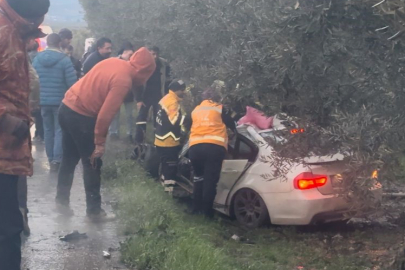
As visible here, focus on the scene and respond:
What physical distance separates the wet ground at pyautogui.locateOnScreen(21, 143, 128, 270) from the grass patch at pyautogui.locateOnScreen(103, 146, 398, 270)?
22cm

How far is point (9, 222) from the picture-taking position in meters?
4.80

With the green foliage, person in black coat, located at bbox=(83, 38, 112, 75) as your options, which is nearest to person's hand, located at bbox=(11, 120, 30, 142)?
the green foliage

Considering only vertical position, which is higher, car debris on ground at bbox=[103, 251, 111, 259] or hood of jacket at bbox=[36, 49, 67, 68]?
hood of jacket at bbox=[36, 49, 67, 68]

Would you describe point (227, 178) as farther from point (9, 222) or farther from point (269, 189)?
point (9, 222)

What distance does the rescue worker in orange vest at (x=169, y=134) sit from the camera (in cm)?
980

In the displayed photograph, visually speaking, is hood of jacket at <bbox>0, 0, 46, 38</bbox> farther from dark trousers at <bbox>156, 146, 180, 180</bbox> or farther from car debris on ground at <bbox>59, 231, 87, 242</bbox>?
dark trousers at <bbox>156, 146, 180, 180</bbox>

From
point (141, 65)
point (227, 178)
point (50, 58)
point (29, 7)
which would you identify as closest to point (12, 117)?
point (29, 7)

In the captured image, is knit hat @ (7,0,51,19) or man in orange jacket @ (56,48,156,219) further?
man in orange jacket @ (56,48,156,219)

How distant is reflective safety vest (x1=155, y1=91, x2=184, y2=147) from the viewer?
9.89 meters

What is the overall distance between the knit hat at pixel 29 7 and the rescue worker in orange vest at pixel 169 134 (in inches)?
195

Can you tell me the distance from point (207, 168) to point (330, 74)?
3.33 metres

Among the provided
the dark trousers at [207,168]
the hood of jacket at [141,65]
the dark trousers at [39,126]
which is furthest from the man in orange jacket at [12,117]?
the dark trousers at [39,126]

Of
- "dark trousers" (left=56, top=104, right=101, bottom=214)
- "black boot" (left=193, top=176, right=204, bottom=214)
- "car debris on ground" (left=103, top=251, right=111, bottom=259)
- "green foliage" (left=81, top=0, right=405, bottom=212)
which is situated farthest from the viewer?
"black boot" (left=193, top=176, right=204, bottom=214)

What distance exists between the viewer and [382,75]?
17.3 ft
